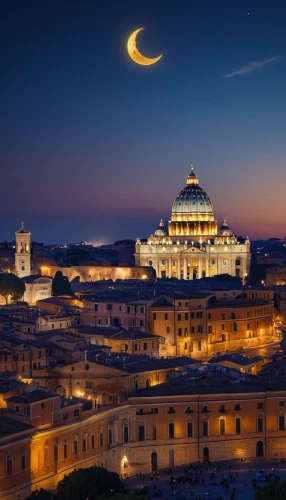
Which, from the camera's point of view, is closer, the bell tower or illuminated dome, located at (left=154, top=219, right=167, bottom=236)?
the bell tower

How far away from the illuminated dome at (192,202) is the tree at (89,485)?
236 feet

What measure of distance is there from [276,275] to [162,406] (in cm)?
4783

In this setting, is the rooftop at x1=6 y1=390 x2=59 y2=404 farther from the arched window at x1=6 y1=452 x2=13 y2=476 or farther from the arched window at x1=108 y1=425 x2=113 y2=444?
the arched window at x1=108 y1=425 x2=113 y2=444

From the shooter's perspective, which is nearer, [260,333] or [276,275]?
[260,333]

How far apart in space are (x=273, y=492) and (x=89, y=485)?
424 centimetres

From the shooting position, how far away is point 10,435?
2919 cm

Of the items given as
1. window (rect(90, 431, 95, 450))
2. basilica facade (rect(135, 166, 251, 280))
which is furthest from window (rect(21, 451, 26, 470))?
basilica facade (rect(135, 166, 251, 280))

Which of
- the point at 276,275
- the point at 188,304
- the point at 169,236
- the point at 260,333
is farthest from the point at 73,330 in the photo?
the point at 169,236

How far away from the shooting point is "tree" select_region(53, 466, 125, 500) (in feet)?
92.0

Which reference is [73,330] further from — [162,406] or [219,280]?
[219,280]

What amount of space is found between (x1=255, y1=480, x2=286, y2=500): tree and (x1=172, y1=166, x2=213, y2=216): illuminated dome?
240 feet

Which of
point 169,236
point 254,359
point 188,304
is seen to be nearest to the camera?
point 254,359

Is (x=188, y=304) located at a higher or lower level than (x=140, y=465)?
higher

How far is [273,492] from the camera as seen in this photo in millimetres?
27156
